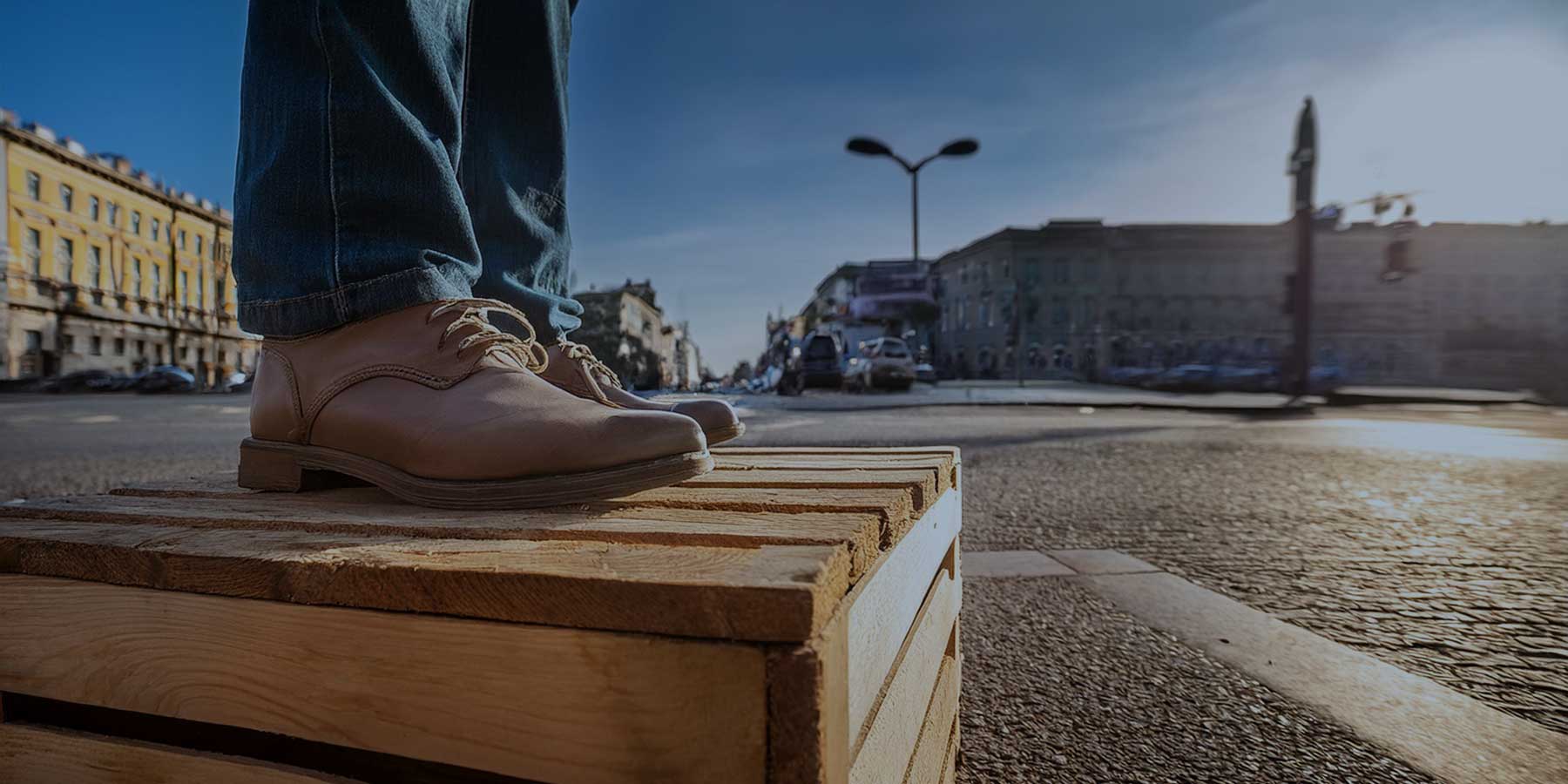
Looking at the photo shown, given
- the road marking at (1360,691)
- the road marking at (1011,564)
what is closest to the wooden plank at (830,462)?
the road marking at (1360,691)

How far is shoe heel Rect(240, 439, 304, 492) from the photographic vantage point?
87cm

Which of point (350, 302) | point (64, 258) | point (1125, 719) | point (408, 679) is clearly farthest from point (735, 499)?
point (64, 258)

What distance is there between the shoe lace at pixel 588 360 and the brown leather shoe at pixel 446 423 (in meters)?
0.10

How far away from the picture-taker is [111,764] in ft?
1.90

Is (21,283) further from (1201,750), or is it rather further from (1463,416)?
(1463,416)

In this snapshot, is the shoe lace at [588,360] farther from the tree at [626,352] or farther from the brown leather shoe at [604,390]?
the tree at [626,352]

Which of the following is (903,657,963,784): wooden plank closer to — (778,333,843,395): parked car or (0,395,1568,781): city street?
(0,395,1568,781): city street

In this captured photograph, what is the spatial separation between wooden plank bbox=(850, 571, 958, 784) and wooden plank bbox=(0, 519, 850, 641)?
13 cm

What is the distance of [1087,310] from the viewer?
154ft

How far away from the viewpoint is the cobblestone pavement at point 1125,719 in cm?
90

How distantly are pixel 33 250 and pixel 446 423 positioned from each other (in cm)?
4389

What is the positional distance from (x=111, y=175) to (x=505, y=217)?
156 ft

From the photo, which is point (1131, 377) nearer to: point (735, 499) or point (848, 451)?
point (848, 451)

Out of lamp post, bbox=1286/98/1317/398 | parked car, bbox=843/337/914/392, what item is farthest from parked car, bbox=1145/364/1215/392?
parked car, bbox=843/337/914/392
